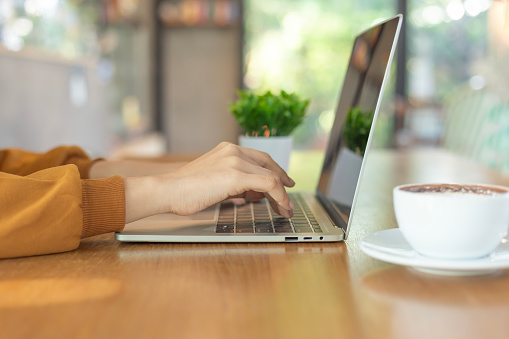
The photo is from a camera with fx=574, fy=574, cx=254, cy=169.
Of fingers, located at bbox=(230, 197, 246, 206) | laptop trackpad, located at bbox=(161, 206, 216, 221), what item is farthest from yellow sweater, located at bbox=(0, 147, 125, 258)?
fingers, located at bbox=(230, 197, 246, 206)

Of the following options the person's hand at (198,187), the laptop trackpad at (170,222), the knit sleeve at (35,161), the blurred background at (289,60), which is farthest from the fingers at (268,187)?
the blurred background at (289,60)

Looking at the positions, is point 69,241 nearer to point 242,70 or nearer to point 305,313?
point 305,313

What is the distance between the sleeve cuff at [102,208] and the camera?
63 centimetres

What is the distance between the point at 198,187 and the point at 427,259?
10.3 inches

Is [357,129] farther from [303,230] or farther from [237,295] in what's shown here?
[237,295]

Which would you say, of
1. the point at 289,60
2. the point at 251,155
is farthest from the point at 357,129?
the point at 289,60

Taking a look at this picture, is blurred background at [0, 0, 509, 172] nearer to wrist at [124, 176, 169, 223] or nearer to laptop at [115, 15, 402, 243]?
laptop at [115, 15, 402, 243]

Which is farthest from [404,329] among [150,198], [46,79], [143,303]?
[46,79]

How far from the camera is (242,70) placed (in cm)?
531

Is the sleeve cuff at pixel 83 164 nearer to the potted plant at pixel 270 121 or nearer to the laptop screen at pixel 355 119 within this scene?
the potted plant at pixel 270 121

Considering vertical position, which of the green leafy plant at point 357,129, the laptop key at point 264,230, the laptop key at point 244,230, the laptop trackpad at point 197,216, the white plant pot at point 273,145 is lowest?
the laptop trackpad at point 197,216

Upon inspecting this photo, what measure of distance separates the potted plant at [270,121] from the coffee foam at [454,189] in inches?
16.6

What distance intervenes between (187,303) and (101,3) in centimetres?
299

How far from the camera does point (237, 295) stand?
46 cm
